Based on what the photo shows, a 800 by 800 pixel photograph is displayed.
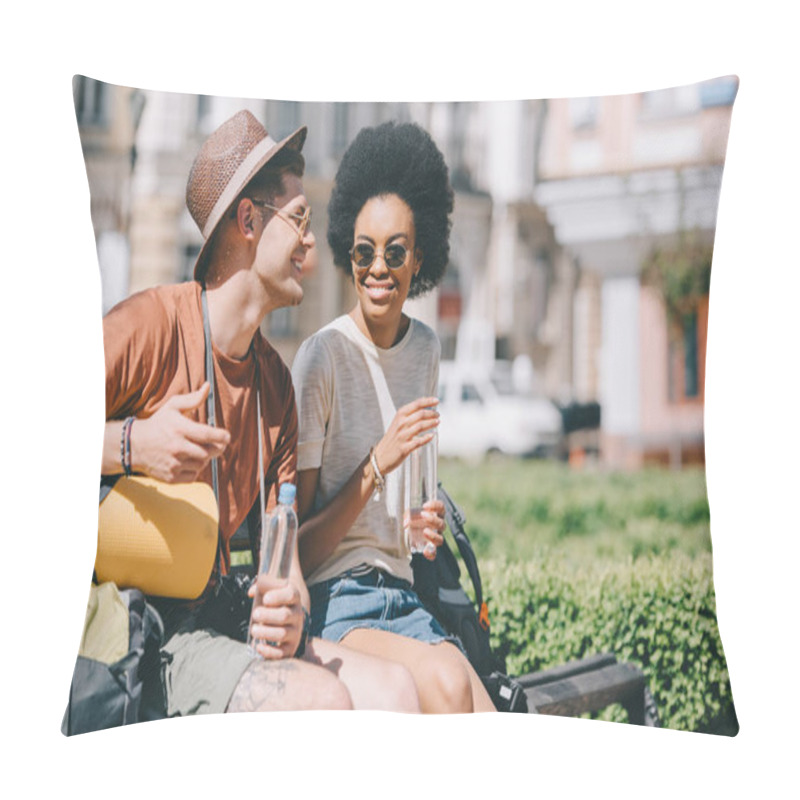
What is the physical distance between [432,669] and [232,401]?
1.22 meters

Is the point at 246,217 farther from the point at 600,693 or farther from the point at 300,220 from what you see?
the point at 600,693

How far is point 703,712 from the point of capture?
4.18 metres

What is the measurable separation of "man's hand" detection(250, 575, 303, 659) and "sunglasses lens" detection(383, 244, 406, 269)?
4.14 ft

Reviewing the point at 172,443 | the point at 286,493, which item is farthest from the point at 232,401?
the point at 286,493

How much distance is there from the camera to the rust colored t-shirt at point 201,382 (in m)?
4.12

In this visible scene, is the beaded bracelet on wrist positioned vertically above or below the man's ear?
below

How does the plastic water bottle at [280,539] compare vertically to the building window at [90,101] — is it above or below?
below

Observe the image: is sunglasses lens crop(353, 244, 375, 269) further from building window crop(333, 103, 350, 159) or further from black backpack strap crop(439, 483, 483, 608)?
black backpack strap crop(439, 483, 483, 608)

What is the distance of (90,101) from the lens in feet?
13.6

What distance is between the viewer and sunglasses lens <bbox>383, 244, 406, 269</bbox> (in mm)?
4355

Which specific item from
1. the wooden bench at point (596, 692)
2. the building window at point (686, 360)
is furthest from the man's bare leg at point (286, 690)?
the building window at point (686, 360)

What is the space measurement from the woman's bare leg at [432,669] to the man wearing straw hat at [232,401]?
0.15ft

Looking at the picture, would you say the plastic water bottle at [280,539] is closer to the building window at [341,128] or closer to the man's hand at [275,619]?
the man's hand at [275,619]

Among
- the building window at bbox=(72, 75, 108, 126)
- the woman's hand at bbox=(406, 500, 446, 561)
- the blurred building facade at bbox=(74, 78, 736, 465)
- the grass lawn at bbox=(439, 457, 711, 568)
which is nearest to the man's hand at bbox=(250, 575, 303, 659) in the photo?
the woman's hand at bbox=(406, 500, 446, 561)
